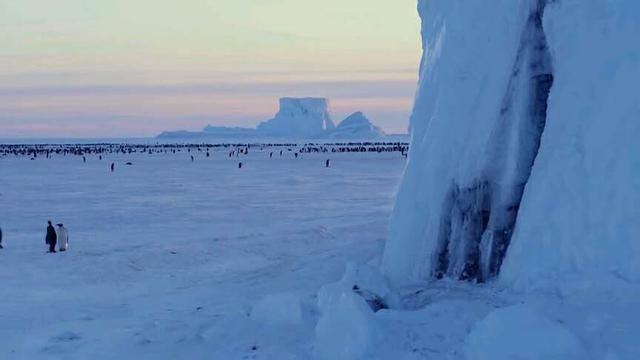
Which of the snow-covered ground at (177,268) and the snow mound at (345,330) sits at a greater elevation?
the snow mound at (345,330)

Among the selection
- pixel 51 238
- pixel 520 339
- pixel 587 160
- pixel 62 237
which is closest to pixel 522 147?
pixel 587 160

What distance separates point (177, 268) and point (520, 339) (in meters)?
9.60

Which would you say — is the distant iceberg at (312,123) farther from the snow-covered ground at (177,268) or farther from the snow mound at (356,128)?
the snow-covered ground at (177,268)

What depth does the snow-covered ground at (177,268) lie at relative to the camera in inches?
403

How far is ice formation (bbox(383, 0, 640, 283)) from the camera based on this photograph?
8.99 metres

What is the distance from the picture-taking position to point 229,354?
955 cm

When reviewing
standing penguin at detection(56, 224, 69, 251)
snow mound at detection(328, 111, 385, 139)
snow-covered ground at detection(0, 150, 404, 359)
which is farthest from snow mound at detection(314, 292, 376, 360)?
snow mound at detection(328, 111, 385, 139)

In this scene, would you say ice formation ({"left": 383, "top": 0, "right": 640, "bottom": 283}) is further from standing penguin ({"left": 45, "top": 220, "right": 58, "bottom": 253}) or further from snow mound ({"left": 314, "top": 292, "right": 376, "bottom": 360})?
standing penguin ({"left": 45, "top": 220, "right": 58, "bottom": 253})

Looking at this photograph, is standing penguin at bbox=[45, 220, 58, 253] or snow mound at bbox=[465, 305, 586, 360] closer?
snow mound at bbox=[465, 305, 586, 360]

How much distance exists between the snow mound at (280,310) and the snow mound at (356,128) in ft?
556

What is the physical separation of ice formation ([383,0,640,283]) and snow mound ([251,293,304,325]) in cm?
250

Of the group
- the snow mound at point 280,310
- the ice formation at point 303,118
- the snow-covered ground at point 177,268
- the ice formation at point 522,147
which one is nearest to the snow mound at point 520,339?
the ice formation at point 522,147

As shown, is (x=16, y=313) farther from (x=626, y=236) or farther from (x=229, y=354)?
(x=626, y=236)

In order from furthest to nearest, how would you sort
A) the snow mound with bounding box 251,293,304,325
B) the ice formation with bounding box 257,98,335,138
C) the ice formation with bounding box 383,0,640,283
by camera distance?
the ice formation with bounding box 257,98,335,138 → the snow mound with bounding box 251,293,304,325 → the ice formation with bounding box 383,0,640,283
